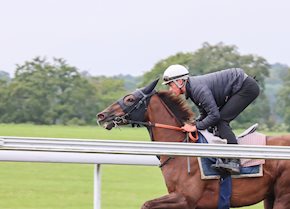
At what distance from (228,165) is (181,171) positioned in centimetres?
39

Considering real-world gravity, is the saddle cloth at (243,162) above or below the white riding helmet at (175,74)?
below

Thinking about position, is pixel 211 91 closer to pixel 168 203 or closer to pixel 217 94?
pixel 217 94

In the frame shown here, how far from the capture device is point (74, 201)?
11.6 metres

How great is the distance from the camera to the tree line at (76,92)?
1510 inches

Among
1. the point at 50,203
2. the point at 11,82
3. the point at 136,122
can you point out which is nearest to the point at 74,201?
the point at 50,203

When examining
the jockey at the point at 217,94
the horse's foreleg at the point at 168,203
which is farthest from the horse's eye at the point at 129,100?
the horse's foreleg at the point at 168,203

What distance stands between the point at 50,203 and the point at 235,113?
15.3 feet

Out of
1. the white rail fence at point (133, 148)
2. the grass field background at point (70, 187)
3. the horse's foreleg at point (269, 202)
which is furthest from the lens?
the grass field background at point (70, 187)

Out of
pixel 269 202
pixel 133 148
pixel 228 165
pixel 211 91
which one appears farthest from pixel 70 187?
pixel 133 148

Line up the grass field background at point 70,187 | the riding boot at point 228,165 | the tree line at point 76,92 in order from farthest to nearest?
the tree line at point 76,92 < the grass field background at point 70,187 < the riding boot at point 228,165

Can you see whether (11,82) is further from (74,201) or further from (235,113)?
(235,113)

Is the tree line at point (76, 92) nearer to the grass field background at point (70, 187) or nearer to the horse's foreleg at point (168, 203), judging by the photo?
the grass field background at point (70, 187)

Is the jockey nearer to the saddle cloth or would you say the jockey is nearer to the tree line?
the saddle cloth

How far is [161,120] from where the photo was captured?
290 inches
